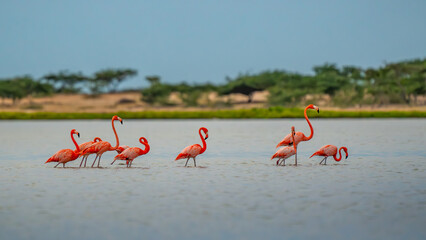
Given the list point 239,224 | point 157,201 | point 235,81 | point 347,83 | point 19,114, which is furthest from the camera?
point 235,81

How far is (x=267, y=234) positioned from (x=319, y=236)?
0.64 meters

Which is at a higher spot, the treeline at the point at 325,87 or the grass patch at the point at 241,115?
the treeline at the point at 325,87

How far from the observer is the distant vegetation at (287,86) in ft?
268

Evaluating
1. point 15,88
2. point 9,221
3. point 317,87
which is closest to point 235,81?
point 317,87

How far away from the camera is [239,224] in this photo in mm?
8797

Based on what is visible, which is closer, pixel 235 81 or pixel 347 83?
pixel 347 83

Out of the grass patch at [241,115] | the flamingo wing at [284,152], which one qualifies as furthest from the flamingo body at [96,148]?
the grass patch at [241,115]

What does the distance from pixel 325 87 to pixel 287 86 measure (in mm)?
6321

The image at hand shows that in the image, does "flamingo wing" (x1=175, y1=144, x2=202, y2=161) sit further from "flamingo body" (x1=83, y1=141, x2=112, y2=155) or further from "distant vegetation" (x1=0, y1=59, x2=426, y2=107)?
"distant vegetation" (x1=0, y1=59, x2=426, y2=107)

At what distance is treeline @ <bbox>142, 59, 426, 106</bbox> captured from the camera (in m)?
81.4

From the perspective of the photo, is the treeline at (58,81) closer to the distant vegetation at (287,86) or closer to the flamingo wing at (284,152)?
the distant vegetation at (287,86)

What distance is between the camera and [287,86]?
9069 centimetres

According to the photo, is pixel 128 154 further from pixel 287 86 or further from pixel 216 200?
pixel 287 86

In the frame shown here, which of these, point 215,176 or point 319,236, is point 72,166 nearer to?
point 215,176
